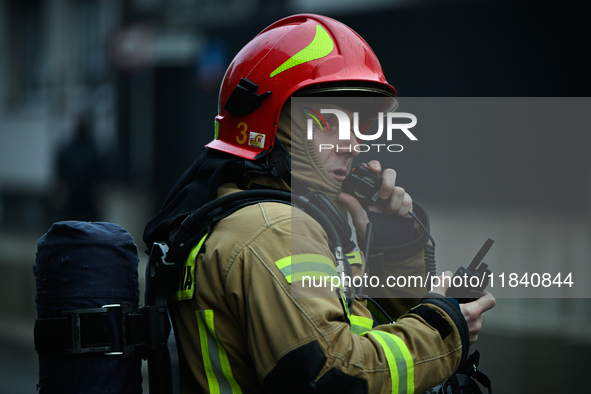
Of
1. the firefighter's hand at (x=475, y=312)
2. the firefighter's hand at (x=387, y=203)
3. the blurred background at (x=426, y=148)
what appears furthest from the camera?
the blurred background at (x=426, y=148)

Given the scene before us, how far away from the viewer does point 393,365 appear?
197 cm

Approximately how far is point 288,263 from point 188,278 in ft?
1.19

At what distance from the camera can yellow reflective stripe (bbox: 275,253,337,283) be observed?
1937mm

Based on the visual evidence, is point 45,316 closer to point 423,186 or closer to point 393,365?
point 393,365

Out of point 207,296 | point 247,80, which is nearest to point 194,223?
point 207,296

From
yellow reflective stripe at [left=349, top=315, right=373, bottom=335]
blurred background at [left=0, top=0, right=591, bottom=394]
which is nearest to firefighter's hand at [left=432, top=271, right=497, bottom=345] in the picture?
yellow reflective stripe at [left=349, top=315, right=373, bottom=335]

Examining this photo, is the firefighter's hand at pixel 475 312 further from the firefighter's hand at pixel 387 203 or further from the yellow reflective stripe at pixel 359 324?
the firefighter's hand at pixel 387 203

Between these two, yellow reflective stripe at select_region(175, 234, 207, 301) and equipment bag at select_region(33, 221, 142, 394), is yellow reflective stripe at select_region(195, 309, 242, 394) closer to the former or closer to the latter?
yellow reflective stripe at select_region(175, 234, 207, 301)

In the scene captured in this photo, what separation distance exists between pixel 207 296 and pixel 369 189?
0.87 m

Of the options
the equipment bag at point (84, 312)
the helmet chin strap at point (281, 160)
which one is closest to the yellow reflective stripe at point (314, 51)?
the helmet chin strap at point (281, 160)

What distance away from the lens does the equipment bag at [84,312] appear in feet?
7.30

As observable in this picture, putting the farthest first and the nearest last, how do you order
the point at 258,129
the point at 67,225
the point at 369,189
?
the point at 369,189 → the point at 258,129 → the point at 67,225

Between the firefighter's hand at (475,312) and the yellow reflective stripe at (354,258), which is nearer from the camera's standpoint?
the firefighter's hand at (475,312)

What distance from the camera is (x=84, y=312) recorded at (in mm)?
2236
